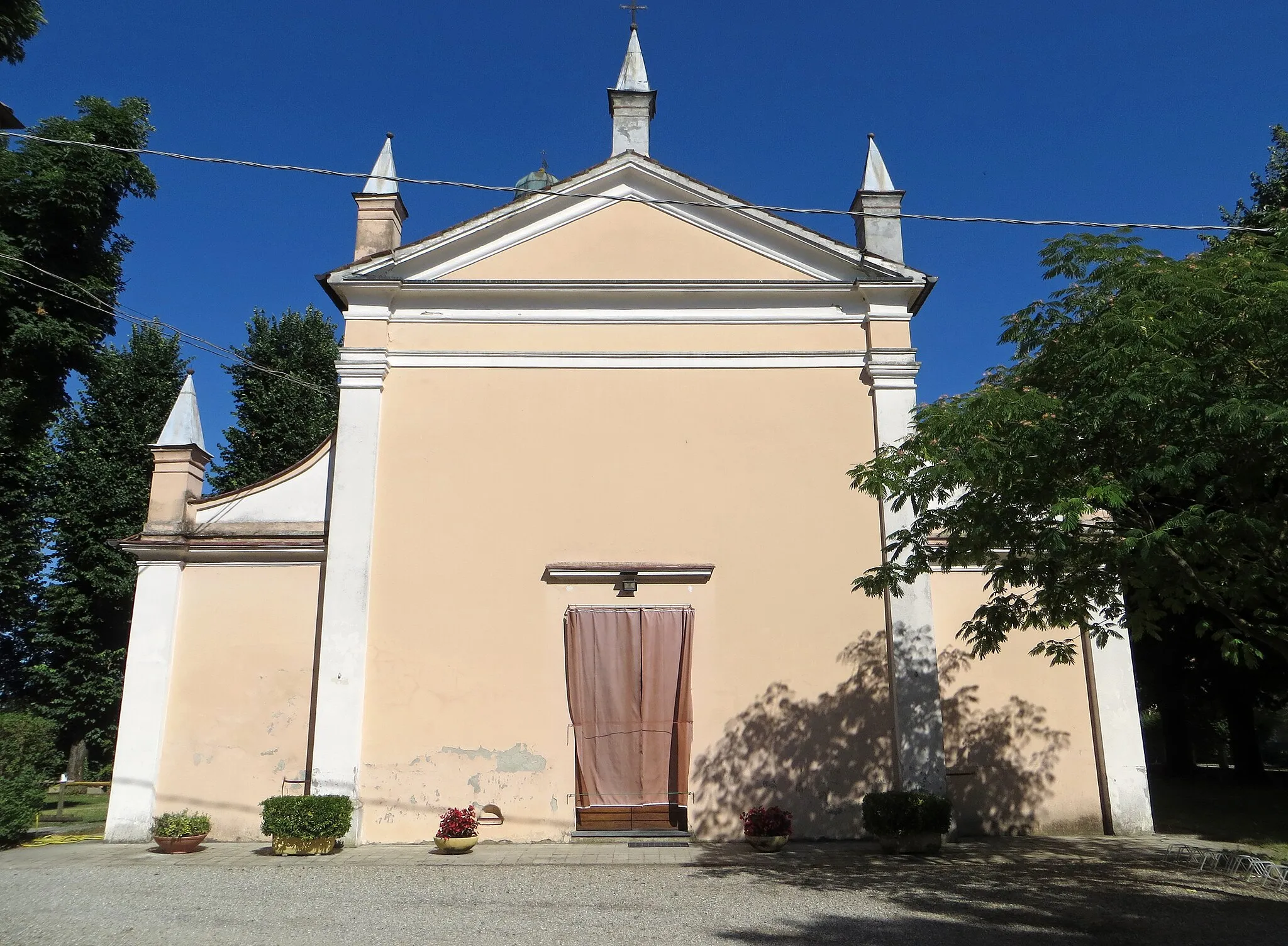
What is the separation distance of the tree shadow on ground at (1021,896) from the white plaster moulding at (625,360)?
6.78 metres

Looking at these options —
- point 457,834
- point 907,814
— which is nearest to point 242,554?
point 457,834

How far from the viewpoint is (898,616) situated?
1292 cm

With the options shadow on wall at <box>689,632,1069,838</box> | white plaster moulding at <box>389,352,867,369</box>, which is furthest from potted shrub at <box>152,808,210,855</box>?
white plaster moulding at <box>389,352,867,369</box>

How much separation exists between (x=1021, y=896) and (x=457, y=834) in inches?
257

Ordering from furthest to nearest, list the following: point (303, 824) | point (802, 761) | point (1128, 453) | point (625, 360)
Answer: point (625, 360)
point (802, 761)
point (303, 824)
point (1128, 453)

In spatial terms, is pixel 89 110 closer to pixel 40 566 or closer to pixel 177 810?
pixel 177 810

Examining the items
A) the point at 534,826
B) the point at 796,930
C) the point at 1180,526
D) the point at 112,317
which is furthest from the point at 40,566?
the point at 1180,526

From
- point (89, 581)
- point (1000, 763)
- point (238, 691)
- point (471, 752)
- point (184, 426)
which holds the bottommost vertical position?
point (1000, 763)

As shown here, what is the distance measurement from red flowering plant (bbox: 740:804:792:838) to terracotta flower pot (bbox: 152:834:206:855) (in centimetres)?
698

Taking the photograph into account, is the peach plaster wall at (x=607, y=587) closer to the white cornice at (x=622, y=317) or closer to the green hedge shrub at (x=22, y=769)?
the white cornice at (x=622, y=317)

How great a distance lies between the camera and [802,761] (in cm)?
1268

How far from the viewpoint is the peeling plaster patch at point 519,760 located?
12570 millimetres

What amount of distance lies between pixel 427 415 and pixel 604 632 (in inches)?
162

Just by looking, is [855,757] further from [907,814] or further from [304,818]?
[304,818]
